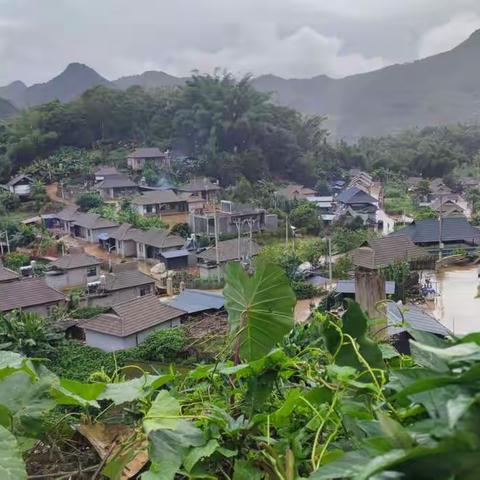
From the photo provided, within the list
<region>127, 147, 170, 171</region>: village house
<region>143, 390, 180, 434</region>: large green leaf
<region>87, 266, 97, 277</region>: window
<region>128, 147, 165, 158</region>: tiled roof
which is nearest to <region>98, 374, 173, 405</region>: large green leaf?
<region>143, 390, 180, 434</region>: large green leaf

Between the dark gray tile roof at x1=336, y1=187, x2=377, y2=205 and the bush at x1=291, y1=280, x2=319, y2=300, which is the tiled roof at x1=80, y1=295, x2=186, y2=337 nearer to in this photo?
the bush at x1=291, y1=280, x2=319, y2=300

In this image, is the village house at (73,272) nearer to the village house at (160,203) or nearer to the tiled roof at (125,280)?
the tiled roof at (125,280)

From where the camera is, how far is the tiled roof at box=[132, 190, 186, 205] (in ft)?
55.4

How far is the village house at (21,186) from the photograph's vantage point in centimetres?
1862

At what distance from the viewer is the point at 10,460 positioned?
0.39 m

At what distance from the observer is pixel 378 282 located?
90 cm

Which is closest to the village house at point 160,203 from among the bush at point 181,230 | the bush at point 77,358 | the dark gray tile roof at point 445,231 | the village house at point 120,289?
the bush at point 181,230

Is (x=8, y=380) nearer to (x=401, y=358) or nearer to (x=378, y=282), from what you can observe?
(x=401, y=358)

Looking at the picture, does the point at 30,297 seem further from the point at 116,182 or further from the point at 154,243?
the point at 116,182

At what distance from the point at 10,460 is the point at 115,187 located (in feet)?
62.2

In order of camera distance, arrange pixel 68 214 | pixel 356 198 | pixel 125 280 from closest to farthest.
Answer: pixel 125 280 → pixel 68 214 → pixel 356 198

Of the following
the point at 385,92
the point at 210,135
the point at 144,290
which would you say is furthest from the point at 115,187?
the point at 385,92

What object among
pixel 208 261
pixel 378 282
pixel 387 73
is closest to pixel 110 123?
pixel 208 261

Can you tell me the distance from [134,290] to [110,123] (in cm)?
1500
